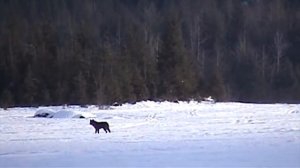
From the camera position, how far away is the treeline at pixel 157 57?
5116 centimetres

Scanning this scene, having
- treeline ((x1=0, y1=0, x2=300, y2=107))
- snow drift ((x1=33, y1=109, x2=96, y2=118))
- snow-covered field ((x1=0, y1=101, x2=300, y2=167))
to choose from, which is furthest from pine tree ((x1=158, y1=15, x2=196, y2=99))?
snow-covered field ((x1=0, y1=101, x2=300, y2=167))

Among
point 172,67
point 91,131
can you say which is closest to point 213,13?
point 172,67

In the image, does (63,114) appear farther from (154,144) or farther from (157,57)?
(157,57)

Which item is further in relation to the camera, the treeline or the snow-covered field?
the treeline

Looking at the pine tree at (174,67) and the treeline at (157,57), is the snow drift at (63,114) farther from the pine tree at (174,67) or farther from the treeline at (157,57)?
the pine tree at (174,67)

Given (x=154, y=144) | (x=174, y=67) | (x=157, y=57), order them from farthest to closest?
1. (x=157, y=57)
2. (x=174, y=67)
3. (x=154, y=144)

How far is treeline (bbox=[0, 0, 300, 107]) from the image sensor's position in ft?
168

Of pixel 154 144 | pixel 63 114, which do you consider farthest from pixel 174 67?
pixel 154 144

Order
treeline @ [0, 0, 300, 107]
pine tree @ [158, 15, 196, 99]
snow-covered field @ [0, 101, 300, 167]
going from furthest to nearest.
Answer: pine tree @ [158, 15, 196, 99] < treeline @ [0, 0, 300, 107] < snow-covered field @ [0, 101, 300, 167]

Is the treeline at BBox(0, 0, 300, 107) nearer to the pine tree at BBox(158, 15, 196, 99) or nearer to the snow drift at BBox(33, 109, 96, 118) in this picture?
the pine tree at BBox(158, 15, 196, 99)

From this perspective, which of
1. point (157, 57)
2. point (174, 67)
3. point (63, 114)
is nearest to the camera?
point (63, 114)

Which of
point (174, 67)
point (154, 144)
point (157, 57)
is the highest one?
point (157, 57)

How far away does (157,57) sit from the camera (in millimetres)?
55969

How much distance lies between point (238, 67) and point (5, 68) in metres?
27.3
